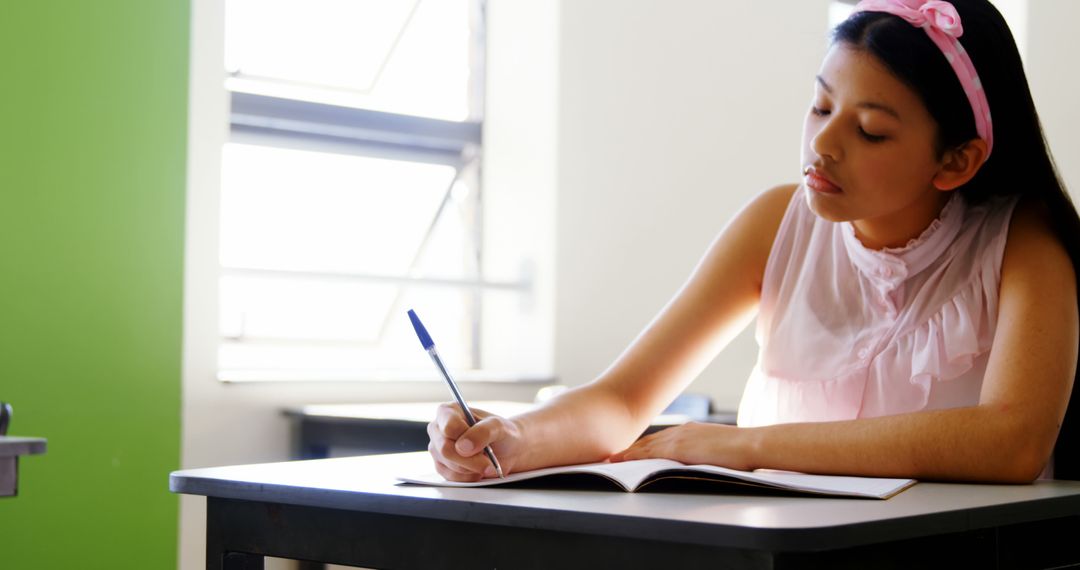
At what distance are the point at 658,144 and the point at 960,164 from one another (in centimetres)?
242

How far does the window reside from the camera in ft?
11.7

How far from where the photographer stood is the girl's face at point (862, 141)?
1448mm

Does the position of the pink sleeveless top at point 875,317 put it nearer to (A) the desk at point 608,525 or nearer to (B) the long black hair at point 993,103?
(B) the long black hair at point 993,103

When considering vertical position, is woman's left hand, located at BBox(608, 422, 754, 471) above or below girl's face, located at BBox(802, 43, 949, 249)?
below

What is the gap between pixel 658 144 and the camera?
3.91m

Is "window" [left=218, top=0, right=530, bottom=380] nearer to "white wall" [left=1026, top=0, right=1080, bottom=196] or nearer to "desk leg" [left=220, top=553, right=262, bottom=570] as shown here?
"white wall" [left=1026, top=0, right=1080, bottom=196]

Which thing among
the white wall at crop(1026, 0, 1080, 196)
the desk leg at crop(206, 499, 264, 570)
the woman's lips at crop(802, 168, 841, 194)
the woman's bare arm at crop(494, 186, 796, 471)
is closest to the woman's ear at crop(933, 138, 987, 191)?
the woman's lips at crop(802, 168, 841, 194)

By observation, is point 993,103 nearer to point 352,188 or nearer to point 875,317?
point 875,317

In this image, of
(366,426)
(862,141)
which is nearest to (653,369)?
(862,141)

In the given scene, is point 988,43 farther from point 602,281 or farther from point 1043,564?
point 602,281

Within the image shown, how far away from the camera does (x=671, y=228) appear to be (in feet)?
12.9

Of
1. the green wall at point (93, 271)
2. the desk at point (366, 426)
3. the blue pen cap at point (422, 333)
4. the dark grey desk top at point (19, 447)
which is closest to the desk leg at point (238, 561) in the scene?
the blue pen cap at point (422, 333)

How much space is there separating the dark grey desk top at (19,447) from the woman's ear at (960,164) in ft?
4.04

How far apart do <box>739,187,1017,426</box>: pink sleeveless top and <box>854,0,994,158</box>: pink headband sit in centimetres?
14
